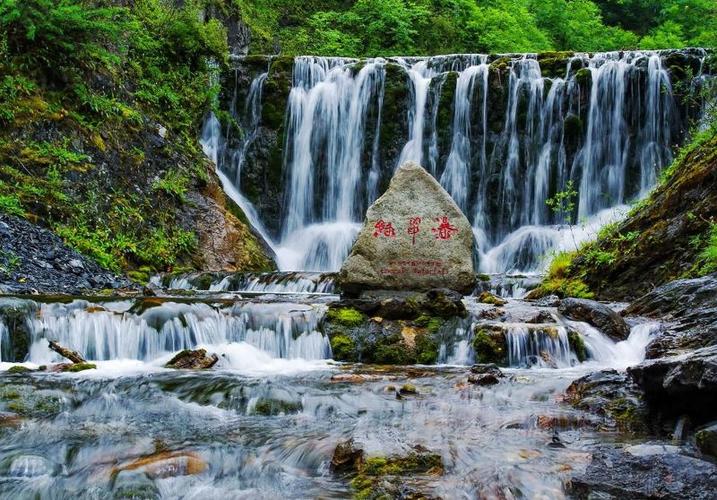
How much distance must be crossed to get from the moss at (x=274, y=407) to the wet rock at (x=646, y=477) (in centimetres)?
248

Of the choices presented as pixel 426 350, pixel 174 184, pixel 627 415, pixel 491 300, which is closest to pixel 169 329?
pixel 426 350

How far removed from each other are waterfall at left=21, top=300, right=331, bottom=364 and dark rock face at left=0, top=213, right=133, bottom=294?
6.13 feet

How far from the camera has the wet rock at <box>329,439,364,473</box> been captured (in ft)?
12.3

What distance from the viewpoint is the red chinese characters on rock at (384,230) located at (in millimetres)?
8883

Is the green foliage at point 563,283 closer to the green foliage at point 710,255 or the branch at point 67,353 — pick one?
the green foliage at point 710,255

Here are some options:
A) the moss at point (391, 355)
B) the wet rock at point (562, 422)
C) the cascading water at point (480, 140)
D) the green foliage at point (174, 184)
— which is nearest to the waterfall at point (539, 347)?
the moss at point (391, 355)

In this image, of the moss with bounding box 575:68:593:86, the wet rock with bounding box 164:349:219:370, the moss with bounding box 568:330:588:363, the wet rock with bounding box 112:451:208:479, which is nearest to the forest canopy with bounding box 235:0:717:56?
the moss with bounding box 575:68:593:86

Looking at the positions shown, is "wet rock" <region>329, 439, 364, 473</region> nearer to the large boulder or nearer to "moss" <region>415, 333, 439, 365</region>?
"moss" <region>415, 333, 439, 365</region>

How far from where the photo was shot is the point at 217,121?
18.0m

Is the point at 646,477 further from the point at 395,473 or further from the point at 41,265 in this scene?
the point at 41,265

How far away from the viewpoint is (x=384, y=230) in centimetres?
890

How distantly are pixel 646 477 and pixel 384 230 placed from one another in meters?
6.08

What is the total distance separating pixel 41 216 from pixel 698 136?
11.0 m

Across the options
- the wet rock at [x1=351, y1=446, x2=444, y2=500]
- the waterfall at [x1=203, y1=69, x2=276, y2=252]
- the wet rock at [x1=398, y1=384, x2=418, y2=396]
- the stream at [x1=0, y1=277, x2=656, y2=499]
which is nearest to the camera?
the wet rock at [x1=351, y1=446, x2=444, y2=500]
